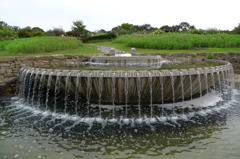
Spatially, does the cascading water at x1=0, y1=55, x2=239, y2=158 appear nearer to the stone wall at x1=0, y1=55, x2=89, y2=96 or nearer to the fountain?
the fountain

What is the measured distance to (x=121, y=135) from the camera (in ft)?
16.0

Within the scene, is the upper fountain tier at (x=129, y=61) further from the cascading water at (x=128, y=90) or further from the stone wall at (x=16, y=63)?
the stone wall at (x=16, y=63)

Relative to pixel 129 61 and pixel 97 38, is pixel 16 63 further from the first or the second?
pixel 97 38

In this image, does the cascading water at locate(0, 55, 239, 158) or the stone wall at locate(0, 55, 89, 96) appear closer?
the cascading water at locate(0, 55, 239, 158)

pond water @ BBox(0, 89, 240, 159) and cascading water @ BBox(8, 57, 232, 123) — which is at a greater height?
cascading water @ BBox(8, 57, 232, 123)

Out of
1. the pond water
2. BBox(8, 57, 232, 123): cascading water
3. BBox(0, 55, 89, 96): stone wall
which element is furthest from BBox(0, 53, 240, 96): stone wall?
the pond water

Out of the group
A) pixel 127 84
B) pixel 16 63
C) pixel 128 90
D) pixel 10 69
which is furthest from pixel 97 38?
pixel 127 84

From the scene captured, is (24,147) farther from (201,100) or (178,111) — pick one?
(201,100)

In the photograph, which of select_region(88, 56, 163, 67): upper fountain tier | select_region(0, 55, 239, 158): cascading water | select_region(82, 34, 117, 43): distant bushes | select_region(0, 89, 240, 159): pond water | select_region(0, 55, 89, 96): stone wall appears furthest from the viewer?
select_region(82, 34, 117, 43): distant bushes

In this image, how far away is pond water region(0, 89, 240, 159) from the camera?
4.11 metres

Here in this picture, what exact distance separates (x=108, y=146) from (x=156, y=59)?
5615 millimetres

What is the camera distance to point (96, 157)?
3.96 meters

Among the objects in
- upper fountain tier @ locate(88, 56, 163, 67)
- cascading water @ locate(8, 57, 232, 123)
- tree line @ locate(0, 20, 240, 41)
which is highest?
tree line @ locate(0, 20, 240, 41)

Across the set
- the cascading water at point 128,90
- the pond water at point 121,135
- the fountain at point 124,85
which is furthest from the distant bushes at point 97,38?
the pond water at point 121,135
